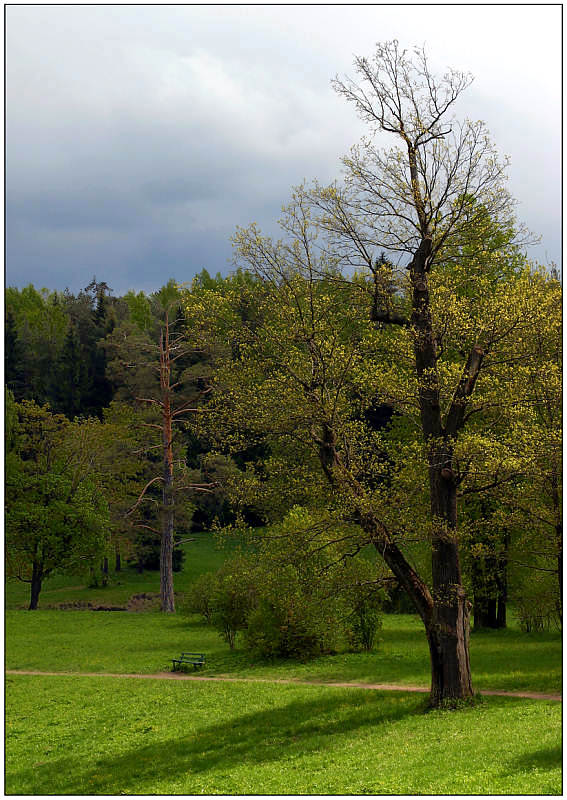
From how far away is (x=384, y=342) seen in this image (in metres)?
15.9

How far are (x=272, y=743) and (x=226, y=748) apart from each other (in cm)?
89

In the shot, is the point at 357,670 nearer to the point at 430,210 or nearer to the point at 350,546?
the point at 350,546

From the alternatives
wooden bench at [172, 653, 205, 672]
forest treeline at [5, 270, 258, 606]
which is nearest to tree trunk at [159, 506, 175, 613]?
forest treeline at [5, 270, 258, 606]

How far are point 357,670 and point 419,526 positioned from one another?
742cm

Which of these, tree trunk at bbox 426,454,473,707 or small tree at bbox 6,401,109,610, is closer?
tree trunk at bbox 426,454,473,707

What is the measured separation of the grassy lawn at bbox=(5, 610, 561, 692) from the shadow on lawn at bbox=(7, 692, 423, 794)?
3144mm

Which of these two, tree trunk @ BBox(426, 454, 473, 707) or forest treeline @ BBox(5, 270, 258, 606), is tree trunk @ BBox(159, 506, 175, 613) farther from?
tree trunk @ BBox(426, 454, 473, 707)

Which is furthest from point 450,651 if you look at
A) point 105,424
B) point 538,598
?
point 105,424

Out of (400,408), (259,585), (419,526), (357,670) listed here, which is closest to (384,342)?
(400,408)

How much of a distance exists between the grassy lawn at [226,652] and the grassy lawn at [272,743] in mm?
2378

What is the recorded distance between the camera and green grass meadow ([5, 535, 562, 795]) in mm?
11211

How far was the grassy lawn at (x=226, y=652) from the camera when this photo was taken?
19.0 meters

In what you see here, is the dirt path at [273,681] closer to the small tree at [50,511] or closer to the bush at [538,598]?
the bush at [538,598]

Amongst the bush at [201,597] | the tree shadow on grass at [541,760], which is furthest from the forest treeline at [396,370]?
the bush at [201,597]
